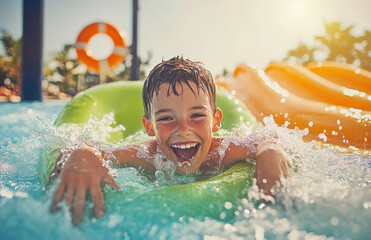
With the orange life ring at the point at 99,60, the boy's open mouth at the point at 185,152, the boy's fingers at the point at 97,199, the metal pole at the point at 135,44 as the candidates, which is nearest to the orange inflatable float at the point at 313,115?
the boy's open mouth at the point at 185,152

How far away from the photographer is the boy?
1.12 m

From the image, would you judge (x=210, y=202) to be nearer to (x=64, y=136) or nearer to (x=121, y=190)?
(x=121, y=190)

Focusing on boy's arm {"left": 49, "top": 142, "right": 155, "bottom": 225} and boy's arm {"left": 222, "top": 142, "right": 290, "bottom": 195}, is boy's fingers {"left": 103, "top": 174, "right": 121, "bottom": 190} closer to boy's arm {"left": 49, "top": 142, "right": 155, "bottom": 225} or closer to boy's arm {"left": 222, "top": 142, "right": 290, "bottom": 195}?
boy's arm {"left": 49, "top": 142, "right": 155, "bottom": 225}

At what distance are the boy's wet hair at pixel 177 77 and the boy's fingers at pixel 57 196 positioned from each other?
25.3 inches

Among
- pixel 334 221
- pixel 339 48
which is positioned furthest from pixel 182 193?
pixel 339 48

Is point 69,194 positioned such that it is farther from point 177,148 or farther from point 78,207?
point 177,148

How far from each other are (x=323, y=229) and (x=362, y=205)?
9.7 inches

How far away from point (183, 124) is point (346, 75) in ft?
11.4

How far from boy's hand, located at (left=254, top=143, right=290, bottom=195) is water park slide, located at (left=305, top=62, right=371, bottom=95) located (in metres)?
2.99

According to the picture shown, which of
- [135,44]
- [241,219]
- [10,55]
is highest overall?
[10,55]

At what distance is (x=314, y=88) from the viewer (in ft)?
12.1

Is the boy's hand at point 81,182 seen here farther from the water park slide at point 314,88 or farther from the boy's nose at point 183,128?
the water park slide at point 314,88

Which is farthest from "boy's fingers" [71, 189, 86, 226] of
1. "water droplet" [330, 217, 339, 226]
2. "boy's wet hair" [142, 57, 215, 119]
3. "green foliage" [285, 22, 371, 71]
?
"green foliage" [285, 22, 371, 71]

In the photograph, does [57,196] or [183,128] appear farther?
[183,128]
